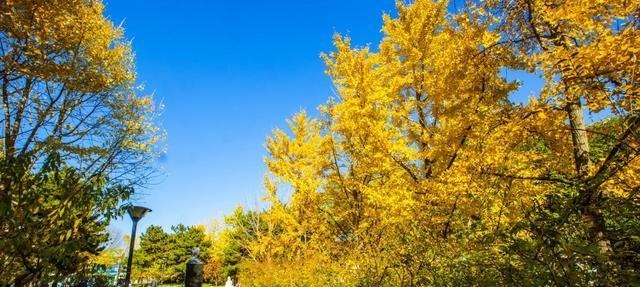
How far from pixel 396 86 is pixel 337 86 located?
198cm

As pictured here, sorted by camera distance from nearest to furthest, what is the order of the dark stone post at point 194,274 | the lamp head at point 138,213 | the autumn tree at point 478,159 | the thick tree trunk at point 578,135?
1. the autumn tree at point 478,159
2. the dark stone post at point 194,274
3. the thick tree trunk at point 578,135
4. the lamp head at point 138,213

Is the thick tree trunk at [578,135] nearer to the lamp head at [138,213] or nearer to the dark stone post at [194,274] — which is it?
the dark stone post at [194,274]

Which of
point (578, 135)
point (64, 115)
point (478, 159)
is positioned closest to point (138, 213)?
point (64, 115)

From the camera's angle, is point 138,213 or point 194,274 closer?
point 194,274

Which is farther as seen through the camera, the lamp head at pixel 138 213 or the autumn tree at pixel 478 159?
the lamp head at pixel 138 213

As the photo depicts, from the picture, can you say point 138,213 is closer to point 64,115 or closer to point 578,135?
point 64,115

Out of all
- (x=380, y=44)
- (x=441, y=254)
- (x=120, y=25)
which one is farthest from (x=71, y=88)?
(x=441, y=254)

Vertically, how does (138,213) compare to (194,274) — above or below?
above

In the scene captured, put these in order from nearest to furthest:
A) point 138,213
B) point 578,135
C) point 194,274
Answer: point 194,274 < point 578,135 < point 138,213

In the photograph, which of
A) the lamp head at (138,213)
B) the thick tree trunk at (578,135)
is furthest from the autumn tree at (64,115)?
the thick tree trunk at (578,135)

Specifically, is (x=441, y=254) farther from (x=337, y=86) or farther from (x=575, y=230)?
(x=337, y=86)

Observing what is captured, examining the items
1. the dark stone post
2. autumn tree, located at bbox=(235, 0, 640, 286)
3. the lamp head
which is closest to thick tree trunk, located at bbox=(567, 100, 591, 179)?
autumn tree, located at bbox=(235, 0, 640, 286)

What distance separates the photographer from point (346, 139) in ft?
32.8

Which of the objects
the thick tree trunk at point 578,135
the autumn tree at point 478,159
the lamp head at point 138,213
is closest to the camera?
the autumn tree at point 478,159
